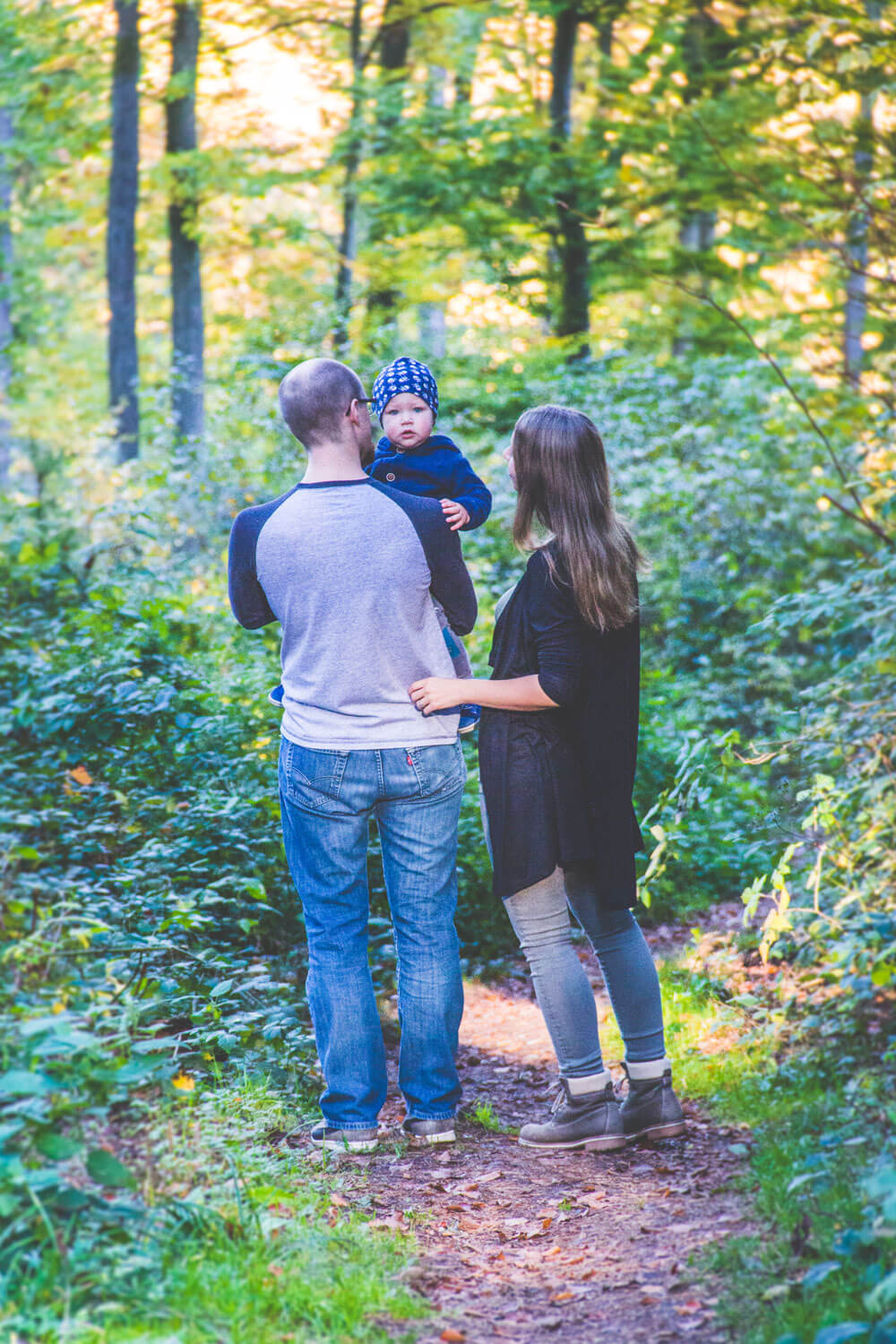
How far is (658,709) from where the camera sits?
805 centimetres

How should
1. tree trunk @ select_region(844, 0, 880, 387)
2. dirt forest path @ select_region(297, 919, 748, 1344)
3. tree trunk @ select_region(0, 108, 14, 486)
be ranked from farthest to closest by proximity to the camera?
tree trunk @ select_region(0, 108, 14, 486) → tree trunk @ select_region(844, 0, 880, 387) → dirt forest path @ select_region(297, 919, 748, 1344)

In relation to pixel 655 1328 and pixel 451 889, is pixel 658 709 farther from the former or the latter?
pixel 655 1328

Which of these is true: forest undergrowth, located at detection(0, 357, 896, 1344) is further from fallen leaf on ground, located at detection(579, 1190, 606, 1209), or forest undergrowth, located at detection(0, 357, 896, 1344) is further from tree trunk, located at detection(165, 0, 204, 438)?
tree trunk, located at detection(165, 0, 204, 438)

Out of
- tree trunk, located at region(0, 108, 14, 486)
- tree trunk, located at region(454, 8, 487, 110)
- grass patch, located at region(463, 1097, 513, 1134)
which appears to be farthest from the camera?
tree trunk, located at region(0, 108, 14, 486)

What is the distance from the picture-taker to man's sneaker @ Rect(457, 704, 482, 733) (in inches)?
151

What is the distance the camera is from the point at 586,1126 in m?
3.89

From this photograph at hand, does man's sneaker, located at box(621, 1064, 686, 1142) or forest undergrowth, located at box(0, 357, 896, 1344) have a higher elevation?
forest undergrowth, located at box(0, 357, 896, 1344)

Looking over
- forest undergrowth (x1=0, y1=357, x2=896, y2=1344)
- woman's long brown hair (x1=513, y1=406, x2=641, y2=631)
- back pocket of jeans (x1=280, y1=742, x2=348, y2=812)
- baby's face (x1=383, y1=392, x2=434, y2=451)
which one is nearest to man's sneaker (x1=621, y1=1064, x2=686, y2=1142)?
forest undergrowth (x1=0, y1=357, x2=896, y2=1344)

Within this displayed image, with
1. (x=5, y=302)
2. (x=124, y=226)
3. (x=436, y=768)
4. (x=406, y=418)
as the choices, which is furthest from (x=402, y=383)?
(x=5, y=302)

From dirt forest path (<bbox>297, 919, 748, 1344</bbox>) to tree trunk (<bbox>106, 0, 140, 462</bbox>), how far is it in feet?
38.3

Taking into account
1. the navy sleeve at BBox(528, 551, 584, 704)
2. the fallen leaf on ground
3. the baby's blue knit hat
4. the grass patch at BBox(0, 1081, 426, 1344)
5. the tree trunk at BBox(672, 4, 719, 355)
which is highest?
the tree trunk at BBox(672, 4, 719, 355)

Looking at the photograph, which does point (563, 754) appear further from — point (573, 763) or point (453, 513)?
point (453, 513)

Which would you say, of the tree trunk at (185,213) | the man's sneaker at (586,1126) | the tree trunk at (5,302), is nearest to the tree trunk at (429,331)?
the tree trunk at (185,213)

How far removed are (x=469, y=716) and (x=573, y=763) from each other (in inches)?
13.9
